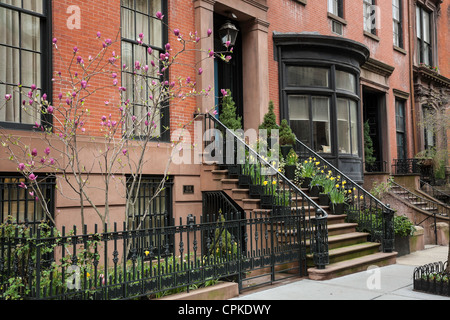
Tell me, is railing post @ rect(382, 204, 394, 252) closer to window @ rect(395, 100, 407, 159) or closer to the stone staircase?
the stone staircase

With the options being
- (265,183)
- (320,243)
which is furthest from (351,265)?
(265,183)

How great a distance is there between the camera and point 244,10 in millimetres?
11359

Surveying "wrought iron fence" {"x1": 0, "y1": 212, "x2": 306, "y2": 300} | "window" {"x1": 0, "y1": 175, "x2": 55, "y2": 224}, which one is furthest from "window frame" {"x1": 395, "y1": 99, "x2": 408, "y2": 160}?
"window" {"x1": 0, "y1": 175, "x2": 55, "y2": 224}

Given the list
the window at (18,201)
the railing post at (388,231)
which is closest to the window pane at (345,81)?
the railing post at (388,231)

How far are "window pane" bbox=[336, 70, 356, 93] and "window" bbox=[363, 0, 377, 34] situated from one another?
13.6 ft

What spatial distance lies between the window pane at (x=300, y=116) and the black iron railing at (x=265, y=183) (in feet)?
8.31

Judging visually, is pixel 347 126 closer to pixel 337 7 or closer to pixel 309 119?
pixel 309 119

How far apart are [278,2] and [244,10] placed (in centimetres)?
174

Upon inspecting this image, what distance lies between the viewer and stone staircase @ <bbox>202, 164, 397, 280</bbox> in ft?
27.6

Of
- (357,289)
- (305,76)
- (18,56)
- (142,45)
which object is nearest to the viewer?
(357,289)

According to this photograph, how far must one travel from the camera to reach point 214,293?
6199 mm

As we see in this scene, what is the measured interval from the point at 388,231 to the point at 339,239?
56.6 inches

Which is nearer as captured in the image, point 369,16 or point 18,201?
point 18,201

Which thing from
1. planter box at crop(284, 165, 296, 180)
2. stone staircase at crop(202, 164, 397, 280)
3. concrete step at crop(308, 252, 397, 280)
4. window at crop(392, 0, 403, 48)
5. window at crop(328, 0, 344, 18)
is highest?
window at crop(392, 0, 403, 48)
